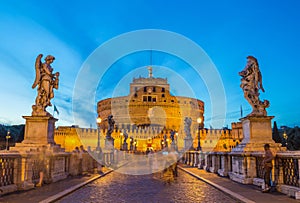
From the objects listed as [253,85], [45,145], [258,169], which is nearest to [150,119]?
[253,85]

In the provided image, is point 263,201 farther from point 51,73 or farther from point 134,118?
point 134,118

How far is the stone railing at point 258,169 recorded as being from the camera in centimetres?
768

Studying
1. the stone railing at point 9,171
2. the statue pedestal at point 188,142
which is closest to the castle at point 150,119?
the statue pedestal at point 188,142

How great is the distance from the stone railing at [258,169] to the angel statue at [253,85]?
6.55ft

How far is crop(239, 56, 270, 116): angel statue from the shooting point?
1132 cm

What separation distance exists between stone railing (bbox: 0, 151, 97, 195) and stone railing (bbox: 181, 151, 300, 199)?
6.74 meters

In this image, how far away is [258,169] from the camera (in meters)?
10.1

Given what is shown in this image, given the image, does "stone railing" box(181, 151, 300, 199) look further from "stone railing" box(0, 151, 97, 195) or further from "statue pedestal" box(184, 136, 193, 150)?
"statue pedestal" box(184, 136, 193, 150)

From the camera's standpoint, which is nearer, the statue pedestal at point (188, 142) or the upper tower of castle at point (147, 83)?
the statue pedestal at point (188, 142)

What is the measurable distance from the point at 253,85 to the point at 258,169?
3320mm

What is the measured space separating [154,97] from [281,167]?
8533cm

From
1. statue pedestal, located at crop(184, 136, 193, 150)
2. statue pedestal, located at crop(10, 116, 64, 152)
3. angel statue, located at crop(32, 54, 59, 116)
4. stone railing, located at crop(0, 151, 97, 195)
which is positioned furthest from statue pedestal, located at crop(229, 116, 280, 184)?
statue pedestal, located at crop(184, 136, 193, 150)

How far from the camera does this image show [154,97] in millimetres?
93625

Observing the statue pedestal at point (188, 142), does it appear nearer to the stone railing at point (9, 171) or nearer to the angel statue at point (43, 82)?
the angel statue at point (43, 82)
